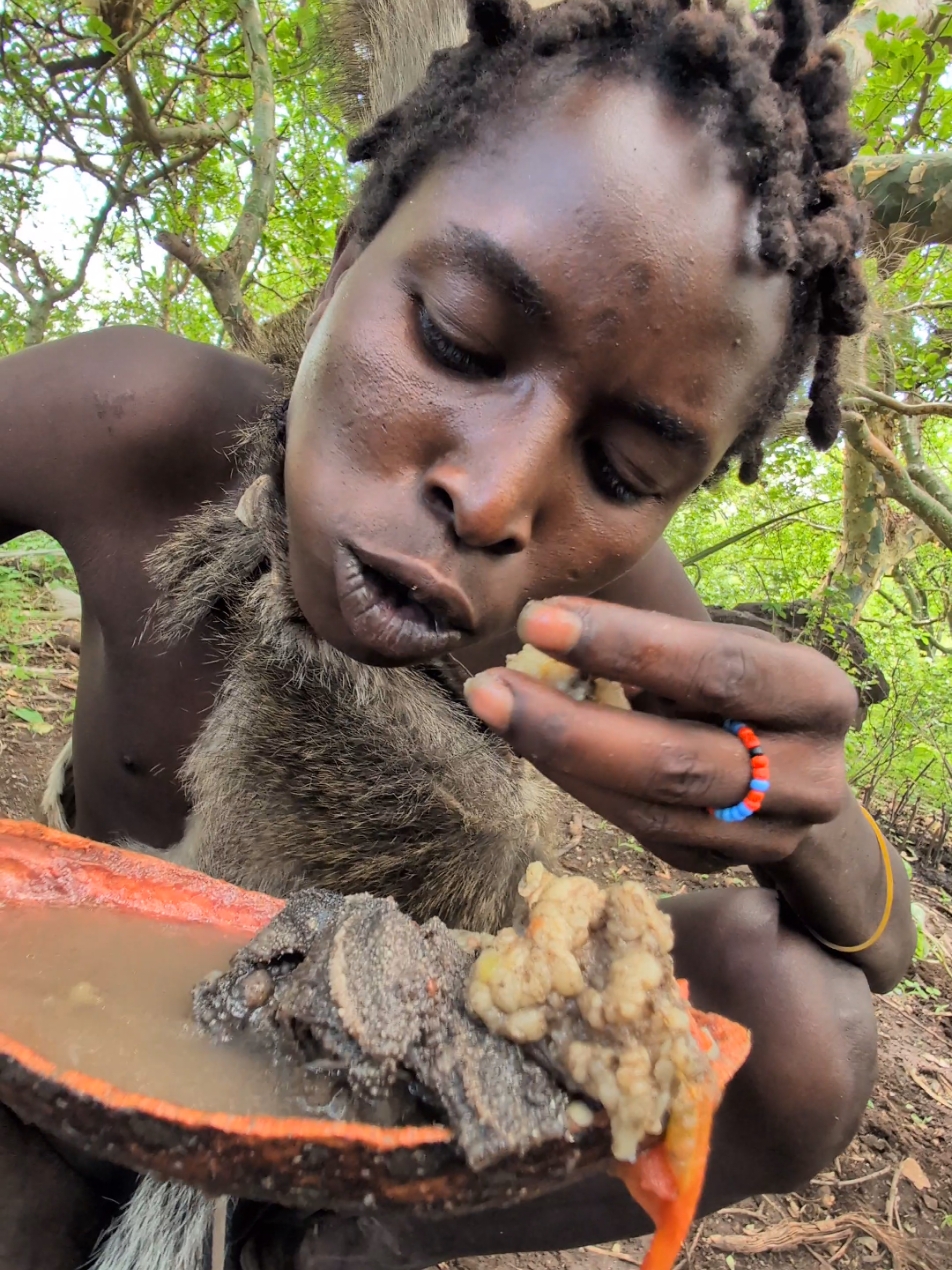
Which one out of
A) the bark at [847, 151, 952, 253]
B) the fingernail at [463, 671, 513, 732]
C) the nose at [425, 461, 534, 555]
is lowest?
the fingernail at [463, 671, 513, 732]

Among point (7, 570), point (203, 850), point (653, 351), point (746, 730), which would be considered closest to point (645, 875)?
point (203, 850)

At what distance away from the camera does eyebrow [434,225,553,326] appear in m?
0.80

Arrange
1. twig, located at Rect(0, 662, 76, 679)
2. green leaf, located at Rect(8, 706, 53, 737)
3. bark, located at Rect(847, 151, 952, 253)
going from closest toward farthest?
bark, located at Rect(847, 151, 952, 253), green leaf, located at Rect(8, 706, 53, 737), twig, located at Rect(0, 662, 76, 679)

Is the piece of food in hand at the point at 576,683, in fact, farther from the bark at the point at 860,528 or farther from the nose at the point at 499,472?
the bark at the point at 860,528

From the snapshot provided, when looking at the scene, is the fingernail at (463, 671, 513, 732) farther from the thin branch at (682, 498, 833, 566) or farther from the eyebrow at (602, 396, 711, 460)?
the thin branch at (682, 498, 833, 566)

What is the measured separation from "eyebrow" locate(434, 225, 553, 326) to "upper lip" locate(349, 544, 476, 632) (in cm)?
26

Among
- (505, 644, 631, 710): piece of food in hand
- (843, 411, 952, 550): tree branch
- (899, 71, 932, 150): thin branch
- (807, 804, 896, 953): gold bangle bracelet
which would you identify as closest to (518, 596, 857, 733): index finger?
(505, 644, 631, 710): piece of food in hand

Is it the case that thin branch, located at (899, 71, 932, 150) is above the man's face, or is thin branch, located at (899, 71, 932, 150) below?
above

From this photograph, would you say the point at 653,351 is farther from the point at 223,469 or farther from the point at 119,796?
the point at 119,796

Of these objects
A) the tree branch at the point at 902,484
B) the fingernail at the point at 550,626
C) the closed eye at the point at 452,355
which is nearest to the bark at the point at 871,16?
the tree branch at the point at 902,484

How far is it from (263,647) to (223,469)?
1.11ft

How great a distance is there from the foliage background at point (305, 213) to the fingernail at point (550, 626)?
0.94 metres

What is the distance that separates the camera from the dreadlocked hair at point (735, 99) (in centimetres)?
87

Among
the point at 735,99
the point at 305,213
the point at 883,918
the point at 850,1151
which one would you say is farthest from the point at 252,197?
the point at 850,1151
